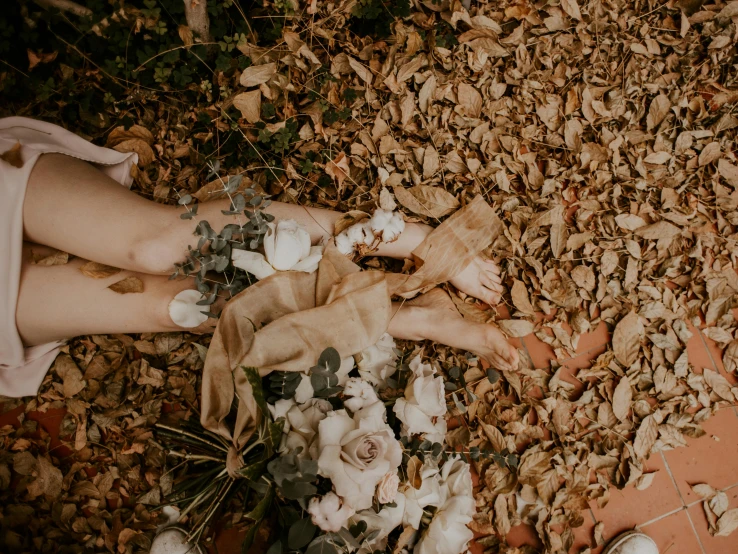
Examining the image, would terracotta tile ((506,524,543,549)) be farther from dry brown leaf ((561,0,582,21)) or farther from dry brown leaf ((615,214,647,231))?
dry brown leaf ((561,0,582,21))

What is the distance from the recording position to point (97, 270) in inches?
53.1

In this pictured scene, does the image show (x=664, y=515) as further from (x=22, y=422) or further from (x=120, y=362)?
(x=22, y=422)

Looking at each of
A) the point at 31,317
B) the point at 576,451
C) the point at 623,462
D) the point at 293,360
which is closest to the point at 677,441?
the point at 623,462

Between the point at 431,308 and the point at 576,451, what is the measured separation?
66 cm

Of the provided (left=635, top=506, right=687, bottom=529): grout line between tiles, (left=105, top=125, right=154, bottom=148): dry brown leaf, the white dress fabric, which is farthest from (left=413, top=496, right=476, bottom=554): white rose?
(left=105, top=125, right=154, bottom=148): dry brown leaf

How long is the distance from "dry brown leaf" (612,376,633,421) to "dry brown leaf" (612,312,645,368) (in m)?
0.07

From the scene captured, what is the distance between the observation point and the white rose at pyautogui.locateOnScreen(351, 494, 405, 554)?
1.04 m

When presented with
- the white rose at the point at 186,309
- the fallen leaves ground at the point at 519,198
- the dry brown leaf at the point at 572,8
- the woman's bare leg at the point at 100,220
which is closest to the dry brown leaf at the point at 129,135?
the fallen leaves ground at the point at 519,198

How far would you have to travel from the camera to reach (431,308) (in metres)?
1.55

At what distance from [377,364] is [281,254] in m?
0.43

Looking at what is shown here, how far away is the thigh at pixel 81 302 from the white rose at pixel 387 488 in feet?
2.51

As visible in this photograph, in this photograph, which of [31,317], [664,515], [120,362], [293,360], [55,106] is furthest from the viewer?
[55,106]

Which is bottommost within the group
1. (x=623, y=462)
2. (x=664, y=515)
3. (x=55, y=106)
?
(x=664, y=515)

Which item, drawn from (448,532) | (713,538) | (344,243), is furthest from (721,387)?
(344,243)
